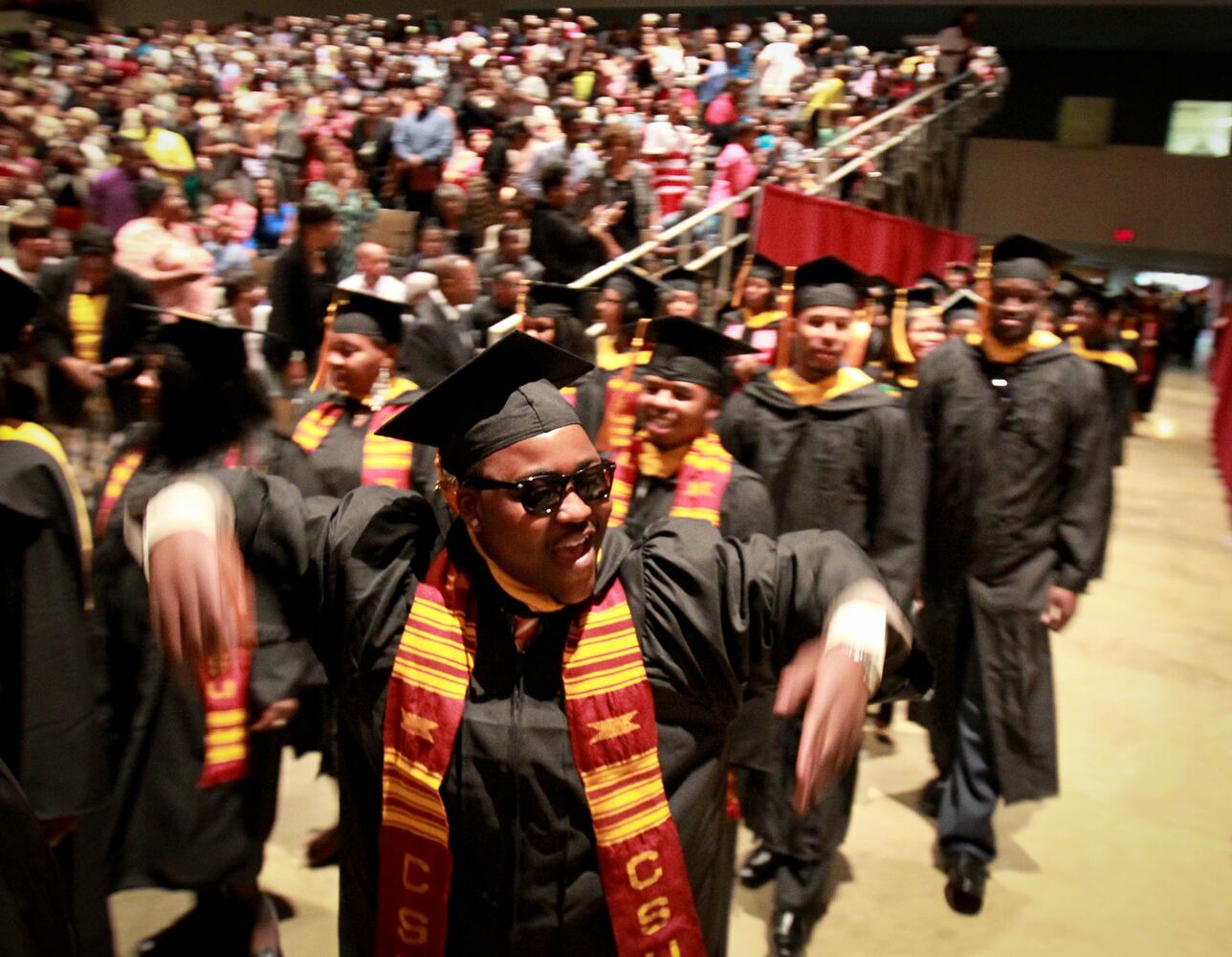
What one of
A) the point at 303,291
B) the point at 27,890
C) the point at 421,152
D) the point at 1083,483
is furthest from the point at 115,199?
the point at 27,890

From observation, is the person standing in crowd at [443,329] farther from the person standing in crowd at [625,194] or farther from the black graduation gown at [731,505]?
the black graduation gown at [731,505]

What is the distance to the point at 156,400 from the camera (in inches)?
113

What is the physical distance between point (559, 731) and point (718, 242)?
25.3 ft

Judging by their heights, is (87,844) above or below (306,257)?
below

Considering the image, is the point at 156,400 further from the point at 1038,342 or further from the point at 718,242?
the point at 718,242

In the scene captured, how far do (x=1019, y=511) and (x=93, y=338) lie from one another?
469 cm

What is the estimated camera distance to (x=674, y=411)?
124 inches

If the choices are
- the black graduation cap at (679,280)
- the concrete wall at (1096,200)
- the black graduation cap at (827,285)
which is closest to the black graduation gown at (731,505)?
the black graduation cap at (827,285)

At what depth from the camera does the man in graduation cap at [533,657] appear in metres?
1.66

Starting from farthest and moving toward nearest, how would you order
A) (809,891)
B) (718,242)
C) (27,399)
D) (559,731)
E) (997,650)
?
(718,242)
(997,650)
(809,891)
(27,399)
(559,731)

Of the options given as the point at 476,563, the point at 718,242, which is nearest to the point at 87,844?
the point at 476,563

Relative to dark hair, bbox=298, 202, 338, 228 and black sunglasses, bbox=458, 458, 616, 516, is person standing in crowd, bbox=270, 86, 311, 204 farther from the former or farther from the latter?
black sunglasses, bbox=458, 458, 616, 516

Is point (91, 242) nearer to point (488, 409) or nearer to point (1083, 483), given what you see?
point (488, 409)

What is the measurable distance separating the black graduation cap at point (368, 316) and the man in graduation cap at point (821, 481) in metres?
1.35
